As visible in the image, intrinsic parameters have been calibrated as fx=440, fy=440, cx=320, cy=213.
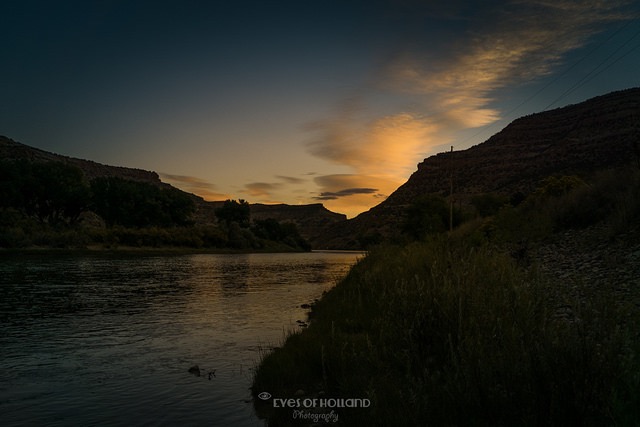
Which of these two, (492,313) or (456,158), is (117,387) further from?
(456,158)

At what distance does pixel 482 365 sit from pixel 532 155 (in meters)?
142

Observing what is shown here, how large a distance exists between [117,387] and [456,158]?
16414 centimetres

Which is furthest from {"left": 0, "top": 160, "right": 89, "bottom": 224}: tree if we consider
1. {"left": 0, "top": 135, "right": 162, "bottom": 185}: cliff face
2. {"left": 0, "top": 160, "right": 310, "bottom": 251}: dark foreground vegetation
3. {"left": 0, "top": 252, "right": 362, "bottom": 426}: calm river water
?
{"left": 0, "top": 252, "right": 362, "bottom": 426}: calm river water

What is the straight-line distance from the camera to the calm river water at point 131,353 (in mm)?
7926

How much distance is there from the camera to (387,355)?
8484mm

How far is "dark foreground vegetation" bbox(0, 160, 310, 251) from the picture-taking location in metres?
67.6

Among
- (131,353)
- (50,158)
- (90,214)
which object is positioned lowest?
(131,353)

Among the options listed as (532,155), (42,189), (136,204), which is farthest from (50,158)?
(532,155)

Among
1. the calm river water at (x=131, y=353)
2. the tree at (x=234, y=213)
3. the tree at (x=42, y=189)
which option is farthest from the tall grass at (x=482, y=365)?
the tree at (x=234, y=213)

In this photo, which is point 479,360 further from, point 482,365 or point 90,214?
point 90,214

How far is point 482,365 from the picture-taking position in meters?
5.61

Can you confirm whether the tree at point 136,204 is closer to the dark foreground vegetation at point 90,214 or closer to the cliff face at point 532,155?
the dark foreground vegetation at point 90,214

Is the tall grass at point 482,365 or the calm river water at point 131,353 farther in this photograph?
the calm river water at point 131,353

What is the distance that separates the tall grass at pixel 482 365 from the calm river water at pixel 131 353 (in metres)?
1.38
